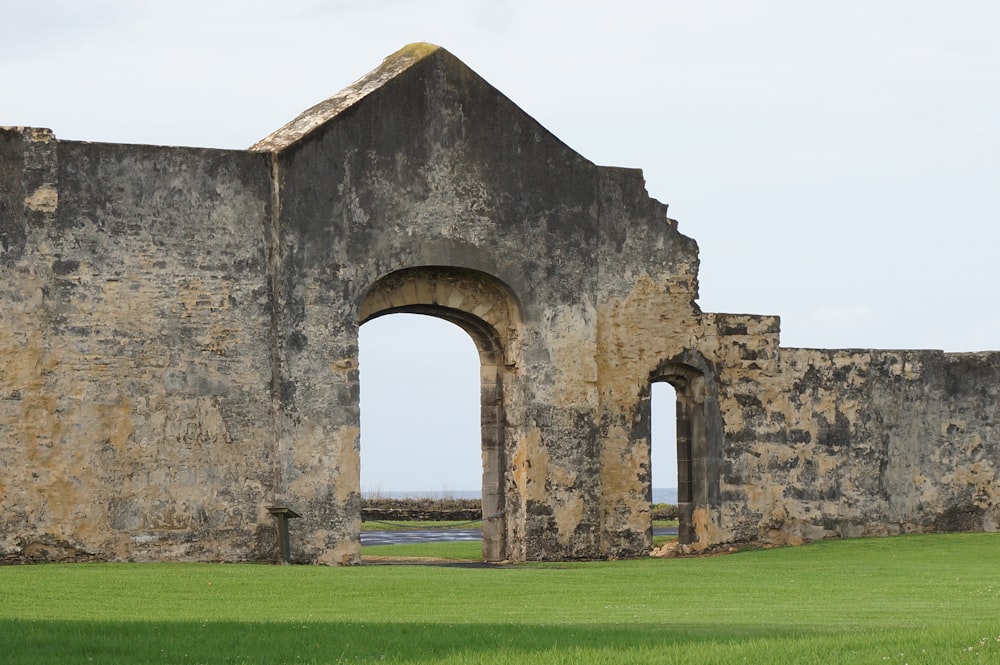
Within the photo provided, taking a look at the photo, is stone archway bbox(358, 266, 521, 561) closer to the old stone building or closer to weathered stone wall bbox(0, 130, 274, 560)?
the old stone building

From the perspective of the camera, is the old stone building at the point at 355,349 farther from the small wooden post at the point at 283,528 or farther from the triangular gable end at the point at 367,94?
the small wooden post at the point at 283,528

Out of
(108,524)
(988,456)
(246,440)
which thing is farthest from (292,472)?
(988,456)

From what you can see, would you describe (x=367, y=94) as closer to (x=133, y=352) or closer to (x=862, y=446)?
(x=133, y=352)

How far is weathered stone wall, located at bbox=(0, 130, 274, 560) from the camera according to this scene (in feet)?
58.0

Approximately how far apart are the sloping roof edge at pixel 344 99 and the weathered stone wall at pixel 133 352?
1.74ft

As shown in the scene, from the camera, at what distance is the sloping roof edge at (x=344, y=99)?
19031mm

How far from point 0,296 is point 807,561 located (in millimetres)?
10172

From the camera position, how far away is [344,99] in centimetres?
1962

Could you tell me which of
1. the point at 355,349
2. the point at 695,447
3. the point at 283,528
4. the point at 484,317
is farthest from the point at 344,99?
the point at 695,447

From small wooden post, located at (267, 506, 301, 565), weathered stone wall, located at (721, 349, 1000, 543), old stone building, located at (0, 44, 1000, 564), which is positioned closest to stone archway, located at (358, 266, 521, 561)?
old stone building, located at (0, 44, 1000, 564)

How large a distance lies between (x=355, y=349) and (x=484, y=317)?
81.9 inches

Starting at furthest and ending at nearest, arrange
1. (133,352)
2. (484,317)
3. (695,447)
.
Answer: (695,447) → (484,317) → (133,352)

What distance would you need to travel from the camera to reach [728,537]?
21.7 meters

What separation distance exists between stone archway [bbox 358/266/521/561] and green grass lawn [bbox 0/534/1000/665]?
5.08ft
